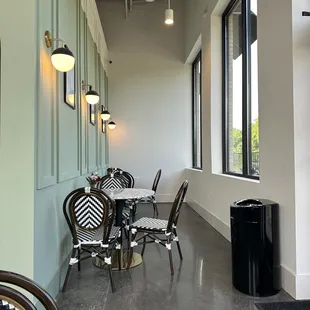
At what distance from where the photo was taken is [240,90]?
13.6 feet

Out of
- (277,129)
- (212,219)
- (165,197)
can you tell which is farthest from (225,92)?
(165,197)

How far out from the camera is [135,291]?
8.45ft

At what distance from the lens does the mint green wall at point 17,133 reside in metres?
2.04

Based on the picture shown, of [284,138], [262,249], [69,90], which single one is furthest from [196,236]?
[69,90]

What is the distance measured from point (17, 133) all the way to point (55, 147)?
612 millimetres

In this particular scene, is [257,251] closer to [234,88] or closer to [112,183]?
[234,88]

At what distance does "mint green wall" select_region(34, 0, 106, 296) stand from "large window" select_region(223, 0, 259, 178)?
2185 millimetres

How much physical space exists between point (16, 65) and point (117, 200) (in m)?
1.88

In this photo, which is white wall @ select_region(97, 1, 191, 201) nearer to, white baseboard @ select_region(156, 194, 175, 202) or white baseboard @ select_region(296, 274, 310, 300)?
white baseboard @ select_region(156, 194, 175, 202)

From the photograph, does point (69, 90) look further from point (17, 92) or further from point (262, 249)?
point (262, 249)

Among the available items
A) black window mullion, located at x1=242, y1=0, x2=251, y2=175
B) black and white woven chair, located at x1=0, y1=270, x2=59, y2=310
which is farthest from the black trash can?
black and white woven chair, located at x1=0, y1=270, x2=59, y2=310

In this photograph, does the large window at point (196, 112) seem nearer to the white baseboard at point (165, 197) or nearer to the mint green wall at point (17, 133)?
the white baseboard at point (165, 197)

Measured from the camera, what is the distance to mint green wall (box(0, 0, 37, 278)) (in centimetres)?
204

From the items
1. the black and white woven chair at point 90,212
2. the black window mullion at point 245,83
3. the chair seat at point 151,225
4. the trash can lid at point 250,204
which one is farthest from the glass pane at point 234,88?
the black and white woven chair at point 90,212
